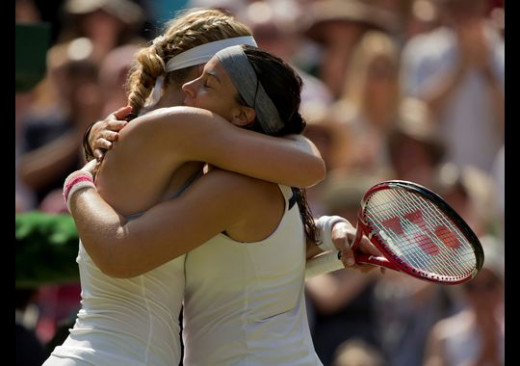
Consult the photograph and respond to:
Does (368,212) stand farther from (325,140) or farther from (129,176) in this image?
(325,140)

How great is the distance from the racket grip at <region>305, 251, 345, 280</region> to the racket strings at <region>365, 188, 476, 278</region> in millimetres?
168

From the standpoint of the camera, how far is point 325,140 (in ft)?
23.9

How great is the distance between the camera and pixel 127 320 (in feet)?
11.6

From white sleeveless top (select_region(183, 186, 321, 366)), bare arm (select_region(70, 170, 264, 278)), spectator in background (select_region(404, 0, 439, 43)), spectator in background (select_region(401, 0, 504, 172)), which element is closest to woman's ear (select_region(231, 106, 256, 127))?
bare arm (select_region(70, 170, 264, 278))

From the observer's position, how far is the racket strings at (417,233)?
12.1 feet

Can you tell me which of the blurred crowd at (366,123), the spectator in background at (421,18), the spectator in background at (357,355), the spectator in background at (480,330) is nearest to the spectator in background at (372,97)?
the blurred crowd at (366,123)

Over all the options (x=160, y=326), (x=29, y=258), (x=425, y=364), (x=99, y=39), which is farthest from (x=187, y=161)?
(x=99, y=39)

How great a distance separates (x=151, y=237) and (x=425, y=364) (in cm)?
360

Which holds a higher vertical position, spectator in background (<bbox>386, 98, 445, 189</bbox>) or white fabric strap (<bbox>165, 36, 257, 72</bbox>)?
white fabric strap (<bbox>165, 36, 257, 72</bbox>)

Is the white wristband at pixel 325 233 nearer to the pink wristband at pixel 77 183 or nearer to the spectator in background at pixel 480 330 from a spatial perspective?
the pink wristband at pixel 77 183

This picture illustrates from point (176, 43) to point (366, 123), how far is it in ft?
12.7

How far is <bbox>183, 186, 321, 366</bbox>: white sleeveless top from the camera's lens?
354cm

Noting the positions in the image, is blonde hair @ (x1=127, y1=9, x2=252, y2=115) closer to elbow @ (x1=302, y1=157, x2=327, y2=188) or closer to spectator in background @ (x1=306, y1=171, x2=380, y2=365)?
elbow @ (x1=302, y1=157, x2=327, y2=188)

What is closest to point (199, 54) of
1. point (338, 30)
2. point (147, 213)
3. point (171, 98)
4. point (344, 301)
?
point (171, 98)
